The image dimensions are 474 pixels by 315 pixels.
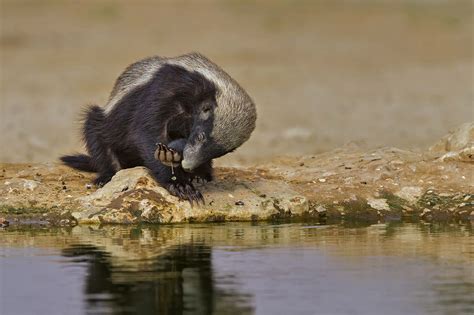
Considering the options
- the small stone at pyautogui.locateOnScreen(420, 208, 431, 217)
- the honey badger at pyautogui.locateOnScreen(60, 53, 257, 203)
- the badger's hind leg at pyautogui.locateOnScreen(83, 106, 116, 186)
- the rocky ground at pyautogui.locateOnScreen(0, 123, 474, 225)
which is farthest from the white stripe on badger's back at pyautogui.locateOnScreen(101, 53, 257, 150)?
the small stone at pyautogui.locateOnScreen(420, 208, 431, 217)

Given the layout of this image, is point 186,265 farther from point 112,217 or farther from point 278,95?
point 278,95

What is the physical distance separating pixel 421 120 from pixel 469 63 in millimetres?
10088

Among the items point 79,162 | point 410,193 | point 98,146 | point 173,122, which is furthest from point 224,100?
point 79,162

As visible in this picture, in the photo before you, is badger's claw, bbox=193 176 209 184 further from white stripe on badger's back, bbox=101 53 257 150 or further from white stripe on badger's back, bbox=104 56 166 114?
white stripe on badger's back, bbox=104 56 166 114

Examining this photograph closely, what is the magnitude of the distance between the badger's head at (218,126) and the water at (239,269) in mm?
620

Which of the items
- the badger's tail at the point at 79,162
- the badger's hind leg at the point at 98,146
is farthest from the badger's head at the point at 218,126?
the badger's tail at the point at 79,162

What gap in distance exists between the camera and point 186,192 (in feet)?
36.4

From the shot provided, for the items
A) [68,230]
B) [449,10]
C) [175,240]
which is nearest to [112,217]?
[68,230]

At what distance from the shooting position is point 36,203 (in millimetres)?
11352

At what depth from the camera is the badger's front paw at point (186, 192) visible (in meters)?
11.0

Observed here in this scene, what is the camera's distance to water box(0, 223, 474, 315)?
24.6ft

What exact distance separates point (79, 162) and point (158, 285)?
16.8 feet

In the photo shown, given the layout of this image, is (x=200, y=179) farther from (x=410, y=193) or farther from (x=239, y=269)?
(x=239, y=269)

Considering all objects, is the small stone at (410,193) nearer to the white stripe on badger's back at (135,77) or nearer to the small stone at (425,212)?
the small stone at (425,212)
